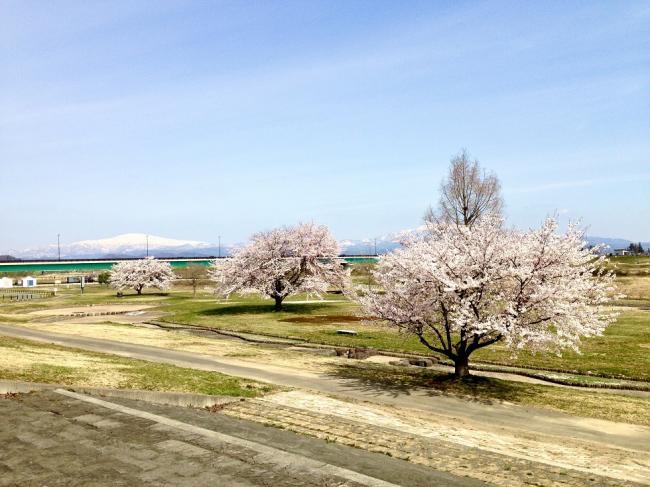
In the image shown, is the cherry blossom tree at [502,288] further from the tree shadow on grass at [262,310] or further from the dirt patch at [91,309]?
the dirt patch at [91,309]

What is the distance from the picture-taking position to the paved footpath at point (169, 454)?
32.2ft

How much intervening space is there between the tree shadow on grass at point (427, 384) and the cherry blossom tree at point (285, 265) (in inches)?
1227

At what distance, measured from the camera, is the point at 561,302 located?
20844 mm

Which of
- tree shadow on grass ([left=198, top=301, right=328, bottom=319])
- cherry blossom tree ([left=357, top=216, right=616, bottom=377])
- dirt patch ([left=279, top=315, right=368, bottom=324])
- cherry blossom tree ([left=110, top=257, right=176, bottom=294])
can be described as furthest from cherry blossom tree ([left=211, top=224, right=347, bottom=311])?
cherry blossom tree ([left=110, top=257, right=176, bottom=294])

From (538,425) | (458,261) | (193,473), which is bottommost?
(538,425)

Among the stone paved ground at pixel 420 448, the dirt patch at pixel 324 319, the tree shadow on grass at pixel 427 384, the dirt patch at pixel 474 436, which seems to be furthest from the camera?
the dirt patch at pixel 324 319

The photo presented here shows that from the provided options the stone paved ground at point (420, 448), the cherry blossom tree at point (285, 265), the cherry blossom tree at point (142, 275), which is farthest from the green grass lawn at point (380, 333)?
the cherry blossom tree at point (142, 275)

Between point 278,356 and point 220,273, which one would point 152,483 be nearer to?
point 278,356

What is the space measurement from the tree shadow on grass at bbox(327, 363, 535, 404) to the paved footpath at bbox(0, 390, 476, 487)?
31.1 ft

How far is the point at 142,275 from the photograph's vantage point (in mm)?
96250

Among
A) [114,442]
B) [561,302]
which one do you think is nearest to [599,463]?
[561,302]

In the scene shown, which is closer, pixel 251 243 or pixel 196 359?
pixel 196 359

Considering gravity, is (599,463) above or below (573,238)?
Answer: below

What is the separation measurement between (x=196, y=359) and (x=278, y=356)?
4636mm
